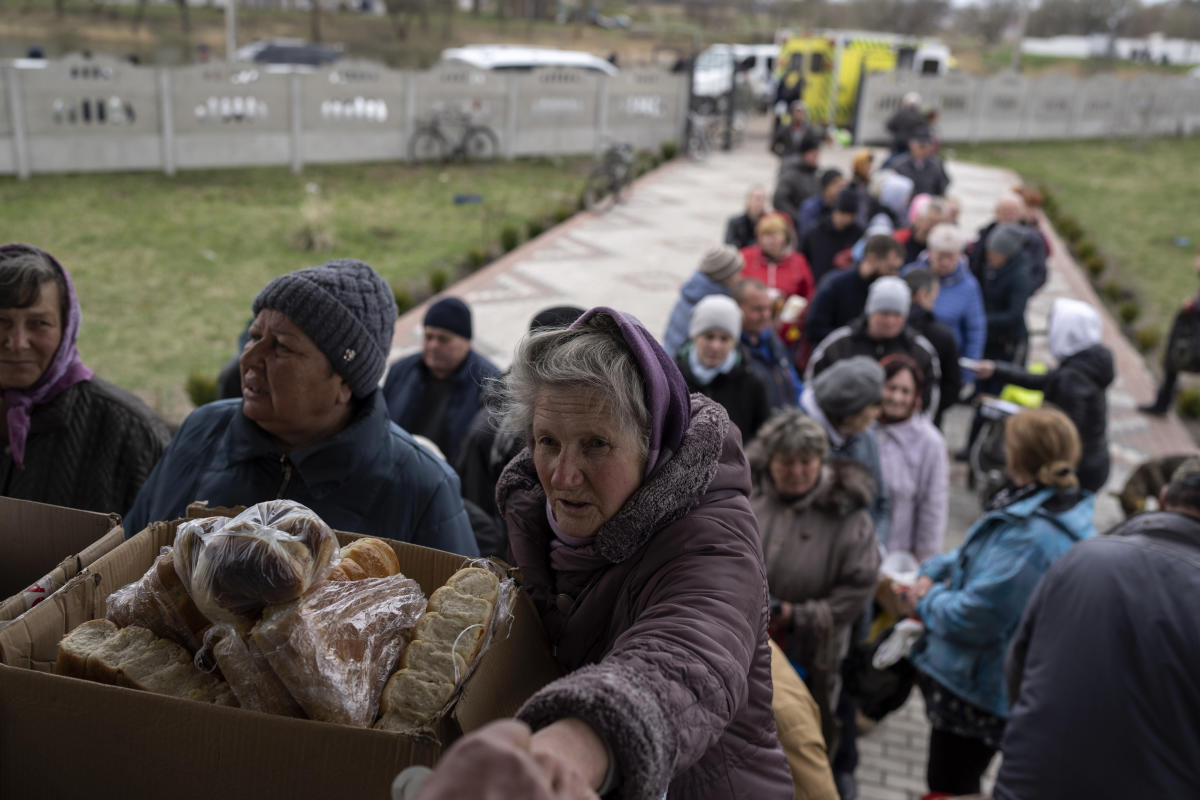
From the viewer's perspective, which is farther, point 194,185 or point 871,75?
point 871,75

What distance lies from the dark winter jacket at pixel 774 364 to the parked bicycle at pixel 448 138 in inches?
598

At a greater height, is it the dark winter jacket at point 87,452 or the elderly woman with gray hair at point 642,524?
the elderly woman with gray hair at point 642,524

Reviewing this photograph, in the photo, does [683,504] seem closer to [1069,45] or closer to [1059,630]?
[1059,630]

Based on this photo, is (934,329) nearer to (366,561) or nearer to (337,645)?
(366,561)

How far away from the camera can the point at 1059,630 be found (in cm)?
290

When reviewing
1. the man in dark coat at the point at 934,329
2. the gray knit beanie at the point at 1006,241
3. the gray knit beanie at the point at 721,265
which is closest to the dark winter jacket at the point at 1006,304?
the gray knit beanie at the point at 1006,241

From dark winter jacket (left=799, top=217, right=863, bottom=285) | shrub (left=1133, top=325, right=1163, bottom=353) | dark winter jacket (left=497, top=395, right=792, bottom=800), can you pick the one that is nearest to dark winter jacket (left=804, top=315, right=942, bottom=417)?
dark winter jacket (left=799, top=217, right=863, bottom=285)

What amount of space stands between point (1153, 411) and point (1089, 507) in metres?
7.10

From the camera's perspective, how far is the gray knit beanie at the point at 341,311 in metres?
2.38

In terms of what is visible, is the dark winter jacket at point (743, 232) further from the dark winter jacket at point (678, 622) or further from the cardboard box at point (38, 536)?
the cardboard box at point (38, 536)

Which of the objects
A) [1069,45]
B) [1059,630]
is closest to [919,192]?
[1059,630]

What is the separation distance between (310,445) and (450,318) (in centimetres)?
235

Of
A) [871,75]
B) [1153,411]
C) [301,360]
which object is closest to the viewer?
[301,360]

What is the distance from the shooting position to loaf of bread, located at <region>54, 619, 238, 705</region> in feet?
4.15
